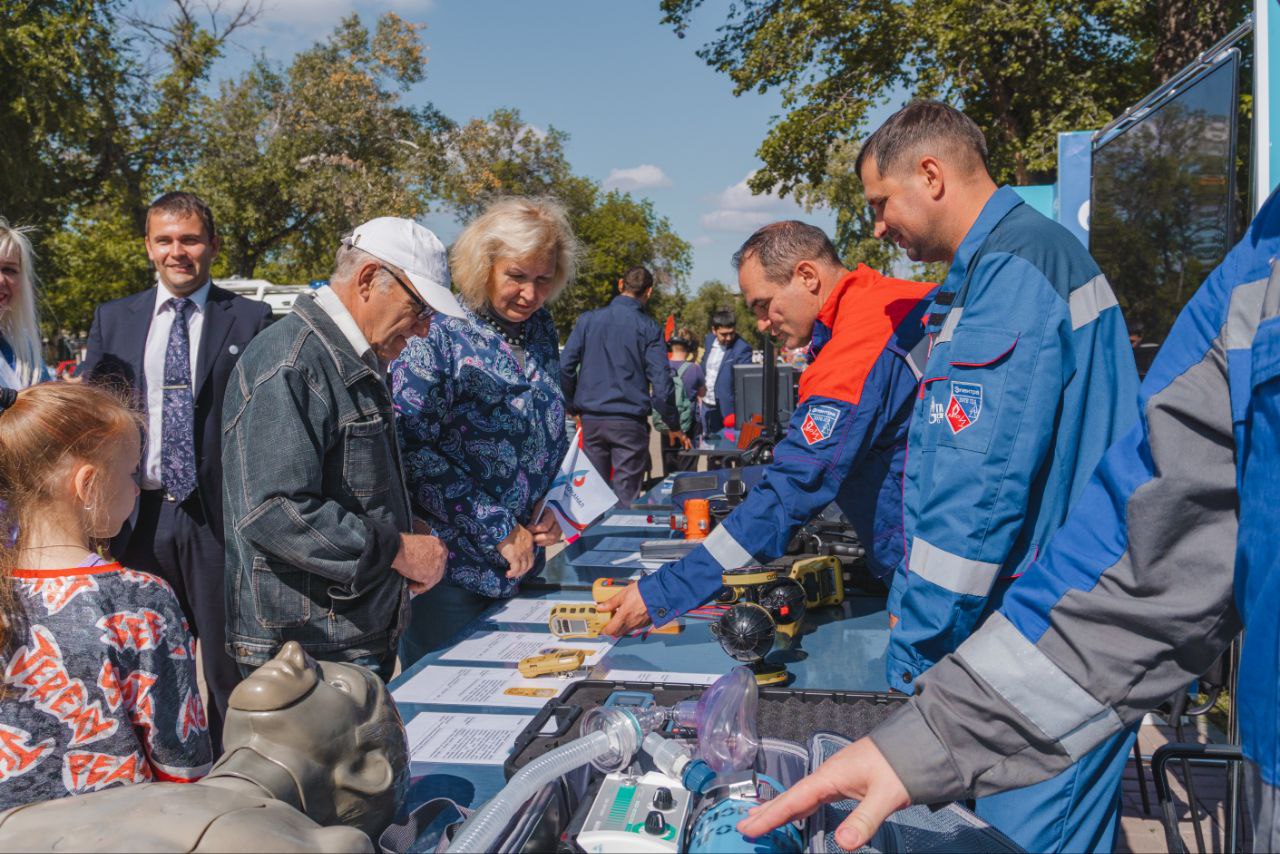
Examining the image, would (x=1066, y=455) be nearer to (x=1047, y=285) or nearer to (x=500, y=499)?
(x=1047, y=285)

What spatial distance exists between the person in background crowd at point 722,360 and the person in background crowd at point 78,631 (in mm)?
7310

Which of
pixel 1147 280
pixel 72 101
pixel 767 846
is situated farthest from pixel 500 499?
pixel 72 101

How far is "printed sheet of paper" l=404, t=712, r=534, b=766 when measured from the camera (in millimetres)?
1546

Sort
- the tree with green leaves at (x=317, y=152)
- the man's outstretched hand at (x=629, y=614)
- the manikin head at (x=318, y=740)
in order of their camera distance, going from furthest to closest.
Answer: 1. the tree with green leaves at (x=317, y=152)
2. the man's outstretched hand at (x=629, y=614)
3. the manikin head at (x=318, y=740)

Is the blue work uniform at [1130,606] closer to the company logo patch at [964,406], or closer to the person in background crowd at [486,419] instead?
the company logo patch at [964,406]

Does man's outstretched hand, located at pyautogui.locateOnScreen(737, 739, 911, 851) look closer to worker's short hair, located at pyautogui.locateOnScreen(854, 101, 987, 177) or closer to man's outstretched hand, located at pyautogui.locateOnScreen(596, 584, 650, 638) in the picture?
man's outstretched hand, located at pyautogui.locateOnScreen(596, 584, 650, 638)

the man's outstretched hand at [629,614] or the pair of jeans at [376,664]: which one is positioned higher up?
the man's outstretched hand at [629,614]

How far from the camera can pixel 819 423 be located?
212cm

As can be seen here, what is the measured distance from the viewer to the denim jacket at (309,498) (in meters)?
1.79

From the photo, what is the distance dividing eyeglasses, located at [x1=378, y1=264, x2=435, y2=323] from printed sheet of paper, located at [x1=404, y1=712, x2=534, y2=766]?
0.87 metres

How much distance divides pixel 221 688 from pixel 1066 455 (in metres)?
2.67

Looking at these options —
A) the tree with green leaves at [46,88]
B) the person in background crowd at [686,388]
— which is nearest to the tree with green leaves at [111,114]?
the tree with green leaves at [46,88]

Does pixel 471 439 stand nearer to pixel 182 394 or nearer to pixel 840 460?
pixel 840 460

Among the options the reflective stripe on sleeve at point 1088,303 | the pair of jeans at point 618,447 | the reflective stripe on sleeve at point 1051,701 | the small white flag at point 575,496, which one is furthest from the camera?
the pair of jeans at point 618,447
